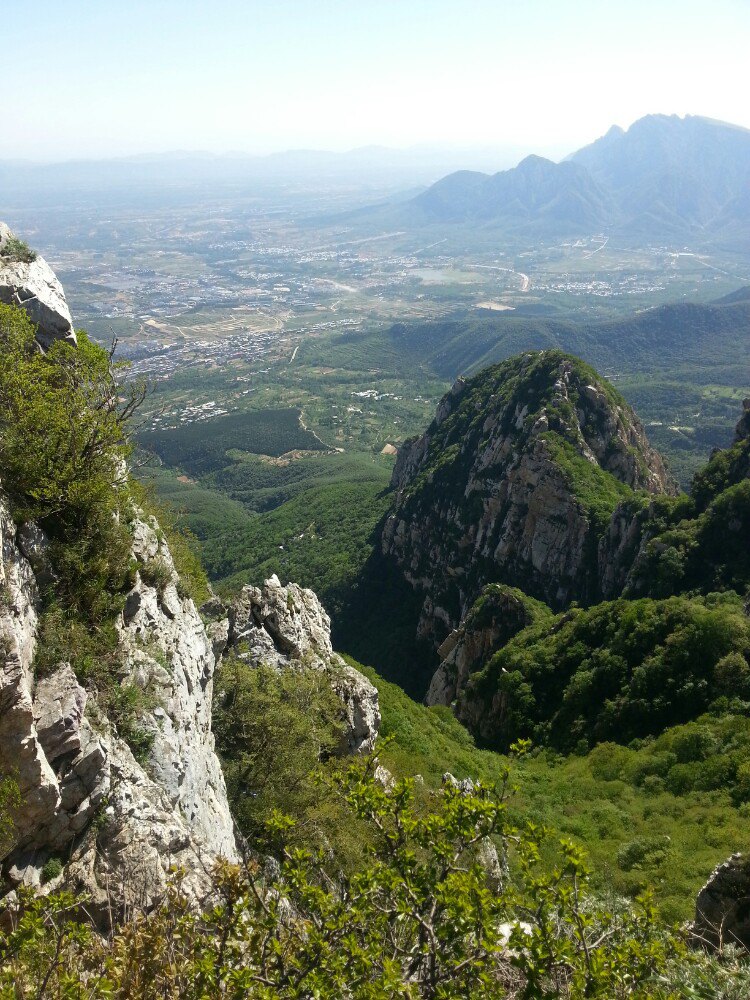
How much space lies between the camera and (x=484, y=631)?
163 ft

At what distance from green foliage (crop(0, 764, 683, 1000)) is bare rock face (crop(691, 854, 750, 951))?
6307mm

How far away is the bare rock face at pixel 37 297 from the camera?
58.0 feet

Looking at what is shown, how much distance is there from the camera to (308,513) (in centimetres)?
11069

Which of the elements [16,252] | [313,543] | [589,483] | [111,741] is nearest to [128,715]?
[111,741]

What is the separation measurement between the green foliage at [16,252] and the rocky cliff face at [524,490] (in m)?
47.8

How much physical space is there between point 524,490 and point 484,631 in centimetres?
1756

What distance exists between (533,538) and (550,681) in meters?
22.6

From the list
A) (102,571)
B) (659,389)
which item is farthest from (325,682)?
(659,389)

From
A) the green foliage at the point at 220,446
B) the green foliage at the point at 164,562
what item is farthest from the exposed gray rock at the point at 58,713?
the green foliage at the point at 220,446

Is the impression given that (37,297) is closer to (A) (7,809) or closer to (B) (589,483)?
(A) (7,809)

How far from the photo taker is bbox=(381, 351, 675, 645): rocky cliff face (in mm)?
57334

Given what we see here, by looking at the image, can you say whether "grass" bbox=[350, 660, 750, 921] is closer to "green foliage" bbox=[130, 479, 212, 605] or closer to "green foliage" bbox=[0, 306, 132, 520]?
"green foliage" bbox=[130, 479, 212, 605]

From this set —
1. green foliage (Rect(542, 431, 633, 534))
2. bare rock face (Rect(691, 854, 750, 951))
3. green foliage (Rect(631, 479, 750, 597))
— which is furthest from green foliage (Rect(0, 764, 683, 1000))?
green foliage (Rect(542, 431, 633, 534))

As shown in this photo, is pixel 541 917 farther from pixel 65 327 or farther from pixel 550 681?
pixel 550 681
